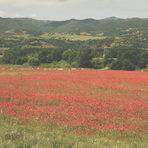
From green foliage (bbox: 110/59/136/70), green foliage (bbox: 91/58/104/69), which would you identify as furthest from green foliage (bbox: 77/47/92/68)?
green foliage (bbox: 110/59/136/70)

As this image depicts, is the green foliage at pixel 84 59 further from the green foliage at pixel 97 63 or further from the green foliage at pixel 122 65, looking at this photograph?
the green foliage at pixel 122 65

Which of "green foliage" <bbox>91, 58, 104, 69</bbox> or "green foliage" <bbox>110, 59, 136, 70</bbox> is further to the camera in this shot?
"green foliage" <bbox>91, 58, 104, 69</bbox>

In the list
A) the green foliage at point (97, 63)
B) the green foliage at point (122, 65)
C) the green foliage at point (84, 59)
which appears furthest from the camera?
the green foliage at point (97, 63)

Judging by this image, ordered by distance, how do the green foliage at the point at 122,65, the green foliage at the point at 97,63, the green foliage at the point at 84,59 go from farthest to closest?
the green foliage at the point at 97,63
the green foliage at the point at 84,59
the green foliage at the point at 122,65

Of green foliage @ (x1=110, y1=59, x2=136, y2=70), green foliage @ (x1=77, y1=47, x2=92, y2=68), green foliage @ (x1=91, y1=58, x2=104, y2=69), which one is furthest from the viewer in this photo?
green foliage @ (x1=91, y1=58, x2=104, y2=69)

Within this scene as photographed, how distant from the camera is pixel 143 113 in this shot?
39.8ft

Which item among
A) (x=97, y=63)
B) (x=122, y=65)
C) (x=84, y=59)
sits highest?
(x=84, y=59)

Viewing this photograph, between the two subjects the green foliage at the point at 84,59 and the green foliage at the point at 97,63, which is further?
the green foliage at the point at 97,63

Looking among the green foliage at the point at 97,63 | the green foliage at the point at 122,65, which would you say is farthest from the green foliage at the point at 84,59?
the green foliage at the point at 122,65

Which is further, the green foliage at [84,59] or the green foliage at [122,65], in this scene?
the green foliage at [84,59]

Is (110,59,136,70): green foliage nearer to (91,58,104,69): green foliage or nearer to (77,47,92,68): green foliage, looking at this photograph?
(91,58,104,69): green foliage

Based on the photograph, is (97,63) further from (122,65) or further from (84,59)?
(122,65)

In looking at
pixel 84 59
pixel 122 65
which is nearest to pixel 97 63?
pixel 84 59

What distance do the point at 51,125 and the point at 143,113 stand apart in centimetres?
688
